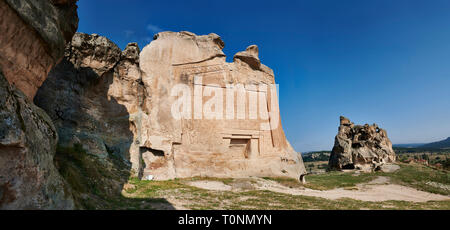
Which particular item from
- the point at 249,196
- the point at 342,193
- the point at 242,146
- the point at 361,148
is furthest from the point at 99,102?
the point at 361,148

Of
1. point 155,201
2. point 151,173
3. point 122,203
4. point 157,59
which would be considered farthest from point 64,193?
point 157,59

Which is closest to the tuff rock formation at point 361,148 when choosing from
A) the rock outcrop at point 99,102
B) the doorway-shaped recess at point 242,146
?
the doorway-shaped recess at point 242,146

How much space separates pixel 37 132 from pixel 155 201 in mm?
4328

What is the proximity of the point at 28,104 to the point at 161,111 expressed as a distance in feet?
32.4

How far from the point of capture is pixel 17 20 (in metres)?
5.01

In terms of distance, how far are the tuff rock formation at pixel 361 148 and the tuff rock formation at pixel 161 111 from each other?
768 inches

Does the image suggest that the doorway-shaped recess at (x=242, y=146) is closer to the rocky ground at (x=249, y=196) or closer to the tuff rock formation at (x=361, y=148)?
the rocky ground at (x=249, y=196)

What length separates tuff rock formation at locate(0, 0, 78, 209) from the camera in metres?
3.71

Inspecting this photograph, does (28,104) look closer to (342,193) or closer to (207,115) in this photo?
(207,115)

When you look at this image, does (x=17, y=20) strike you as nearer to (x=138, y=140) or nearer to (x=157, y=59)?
(x=138, y=140)

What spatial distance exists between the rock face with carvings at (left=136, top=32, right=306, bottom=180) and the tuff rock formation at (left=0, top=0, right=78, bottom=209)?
8.00 m

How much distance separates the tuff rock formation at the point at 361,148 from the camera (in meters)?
31.4

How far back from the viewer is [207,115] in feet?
50.3

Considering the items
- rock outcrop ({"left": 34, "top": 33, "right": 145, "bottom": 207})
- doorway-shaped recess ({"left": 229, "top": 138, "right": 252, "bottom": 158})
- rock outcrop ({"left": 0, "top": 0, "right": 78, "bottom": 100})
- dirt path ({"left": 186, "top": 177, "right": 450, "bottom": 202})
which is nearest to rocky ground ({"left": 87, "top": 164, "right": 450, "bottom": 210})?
dirt path ({"left": 186, "top": 177, "right": 450, "bottom": 202})
